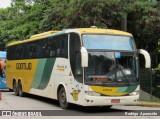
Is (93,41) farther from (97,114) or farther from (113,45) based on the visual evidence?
(97,114)

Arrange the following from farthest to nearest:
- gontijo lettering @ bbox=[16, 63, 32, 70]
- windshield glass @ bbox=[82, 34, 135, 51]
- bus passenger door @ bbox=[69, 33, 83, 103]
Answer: gontijo lettering @ bbox=[16, 63, 32, 70]
windshield glass @ bbox=[82, 34, 135, 51]
bus passenger door @ bbox=[69, 33, 83, 103]

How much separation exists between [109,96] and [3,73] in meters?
16.9

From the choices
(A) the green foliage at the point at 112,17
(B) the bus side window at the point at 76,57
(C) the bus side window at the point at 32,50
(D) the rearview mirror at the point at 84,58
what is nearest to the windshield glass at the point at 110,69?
(B) the bus side window at the point at 76,57

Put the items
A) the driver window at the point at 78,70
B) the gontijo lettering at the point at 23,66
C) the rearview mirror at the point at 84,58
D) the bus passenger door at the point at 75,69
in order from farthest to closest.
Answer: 1. the gontijo lettering at the point at 23,66
2. the bus passenger door at the point at 75,69
3. the driver window at the point at 78,70
4. the rearview mirror at the point at 84,58

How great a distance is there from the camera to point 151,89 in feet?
72.7

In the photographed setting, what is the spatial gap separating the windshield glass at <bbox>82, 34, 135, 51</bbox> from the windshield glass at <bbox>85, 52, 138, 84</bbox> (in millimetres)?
286

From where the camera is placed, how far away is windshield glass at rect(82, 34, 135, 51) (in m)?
15.7

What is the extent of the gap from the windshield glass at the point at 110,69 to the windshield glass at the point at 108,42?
0.94ft

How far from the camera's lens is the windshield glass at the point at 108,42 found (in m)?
15.7

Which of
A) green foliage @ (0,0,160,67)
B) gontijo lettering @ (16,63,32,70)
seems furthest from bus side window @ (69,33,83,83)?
green foliage @ (0,0,160,67)

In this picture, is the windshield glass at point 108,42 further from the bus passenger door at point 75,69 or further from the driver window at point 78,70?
the driver window at point 78,70

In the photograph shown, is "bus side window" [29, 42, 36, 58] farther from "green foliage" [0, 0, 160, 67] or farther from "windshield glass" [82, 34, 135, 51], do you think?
"windshield glass" [82, 34, 135, 51]

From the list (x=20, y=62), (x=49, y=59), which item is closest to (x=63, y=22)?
(x=20, y=62)

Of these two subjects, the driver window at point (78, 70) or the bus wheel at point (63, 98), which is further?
the bus wheel at point (63, 98)
